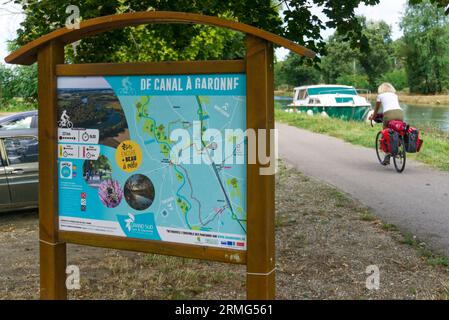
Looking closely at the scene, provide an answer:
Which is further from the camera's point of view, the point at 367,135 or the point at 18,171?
the point at 367,135

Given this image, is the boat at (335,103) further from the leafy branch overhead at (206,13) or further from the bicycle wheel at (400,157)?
the leafy branch overhead at (206,13)

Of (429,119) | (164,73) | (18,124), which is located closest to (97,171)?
(164,73)

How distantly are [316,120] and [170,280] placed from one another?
1981 centimetres

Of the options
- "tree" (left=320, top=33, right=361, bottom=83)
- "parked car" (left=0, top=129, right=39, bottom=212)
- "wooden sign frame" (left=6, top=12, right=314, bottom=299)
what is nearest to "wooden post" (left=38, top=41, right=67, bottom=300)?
"wooden sign frame" (left=6, top=12, right=314, bottom=299)

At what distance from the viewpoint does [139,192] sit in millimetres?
3600

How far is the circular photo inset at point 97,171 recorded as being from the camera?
145 inches

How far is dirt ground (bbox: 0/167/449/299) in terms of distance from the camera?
4531 mm

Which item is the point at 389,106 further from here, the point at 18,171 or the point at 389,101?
the point at 18,171

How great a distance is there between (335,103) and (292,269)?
2864 centimetres

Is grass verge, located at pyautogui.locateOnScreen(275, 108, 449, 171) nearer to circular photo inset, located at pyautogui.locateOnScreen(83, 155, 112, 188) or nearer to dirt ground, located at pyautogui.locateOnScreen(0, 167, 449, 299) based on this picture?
dirt ground, located at pyautogui.locateOnScreen(0, 167, 449, 299)

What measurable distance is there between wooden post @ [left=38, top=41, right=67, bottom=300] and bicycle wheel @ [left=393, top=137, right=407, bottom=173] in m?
7.74

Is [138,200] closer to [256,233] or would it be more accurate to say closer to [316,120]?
[256,233]

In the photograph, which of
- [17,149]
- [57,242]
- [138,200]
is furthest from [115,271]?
[17,149]

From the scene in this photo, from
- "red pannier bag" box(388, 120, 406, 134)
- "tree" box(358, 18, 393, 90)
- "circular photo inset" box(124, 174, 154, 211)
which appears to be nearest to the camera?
"circular photo inset" box(124, 174, 154, 211)
